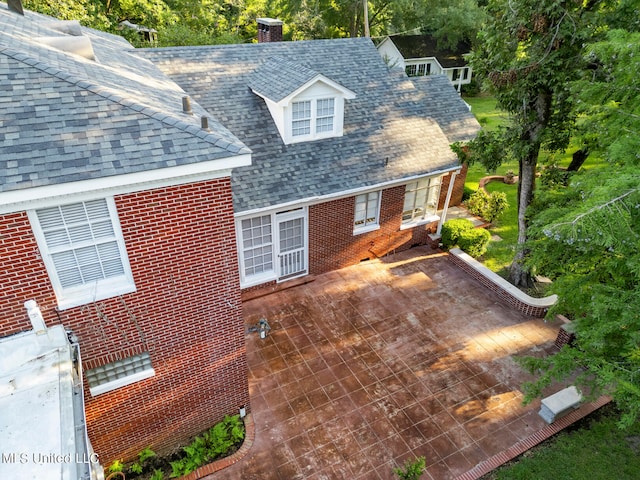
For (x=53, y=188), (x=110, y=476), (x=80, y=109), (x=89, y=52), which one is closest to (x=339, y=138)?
(x=89, y=52)

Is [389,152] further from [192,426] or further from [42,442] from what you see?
[42,442]

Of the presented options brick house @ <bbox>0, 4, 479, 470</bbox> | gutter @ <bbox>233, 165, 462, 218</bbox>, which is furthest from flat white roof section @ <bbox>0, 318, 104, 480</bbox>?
gutter @ <bbox>233, 165, 462, 218</bbox>

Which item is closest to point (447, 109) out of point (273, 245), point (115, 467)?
point (273, 245)

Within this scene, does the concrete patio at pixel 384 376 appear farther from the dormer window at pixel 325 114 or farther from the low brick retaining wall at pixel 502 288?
the dormer window at pixel 325 114

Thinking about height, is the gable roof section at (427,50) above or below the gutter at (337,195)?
above

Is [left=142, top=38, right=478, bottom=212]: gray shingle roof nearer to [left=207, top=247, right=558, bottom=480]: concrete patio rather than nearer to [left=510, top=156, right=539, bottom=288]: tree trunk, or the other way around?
[left=510, top=156, right=539, bottom=288]: tree trunk

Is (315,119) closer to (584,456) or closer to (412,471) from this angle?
(412,471)

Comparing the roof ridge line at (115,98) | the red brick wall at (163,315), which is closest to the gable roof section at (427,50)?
the roof ridge line at (115,98)
